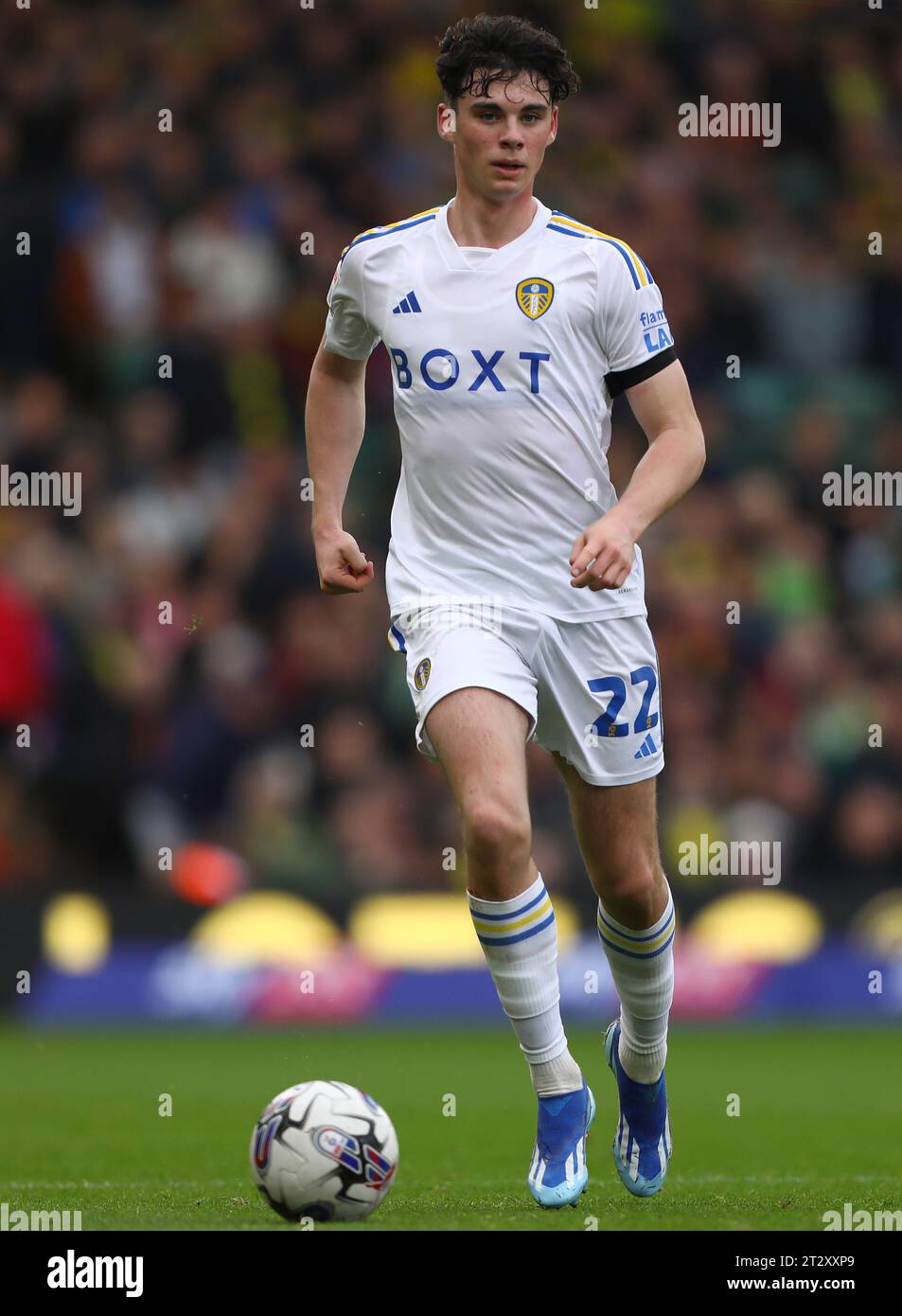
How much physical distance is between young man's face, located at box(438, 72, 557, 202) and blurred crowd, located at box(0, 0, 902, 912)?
22.1ft

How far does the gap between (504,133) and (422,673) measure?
1.34 metres

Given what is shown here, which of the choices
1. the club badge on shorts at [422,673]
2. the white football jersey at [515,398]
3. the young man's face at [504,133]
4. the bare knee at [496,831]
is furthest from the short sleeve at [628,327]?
the bare knee at [496,831]

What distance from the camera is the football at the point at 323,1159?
530 cm

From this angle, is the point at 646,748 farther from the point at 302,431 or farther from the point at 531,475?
the point at 302,431

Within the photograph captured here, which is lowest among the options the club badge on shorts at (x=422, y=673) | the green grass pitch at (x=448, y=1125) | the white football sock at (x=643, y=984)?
the green grass pitch at (x=448, y=1125)

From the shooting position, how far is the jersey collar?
5.84 metres

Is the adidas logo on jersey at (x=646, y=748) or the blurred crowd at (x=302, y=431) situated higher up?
the blurred crowd at (x=302, y=431)

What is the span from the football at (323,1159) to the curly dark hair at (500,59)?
2.51 m

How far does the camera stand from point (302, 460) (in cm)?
1388

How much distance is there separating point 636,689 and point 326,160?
33.0 ft

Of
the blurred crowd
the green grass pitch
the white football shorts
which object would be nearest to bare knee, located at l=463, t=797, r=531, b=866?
the white football shorts

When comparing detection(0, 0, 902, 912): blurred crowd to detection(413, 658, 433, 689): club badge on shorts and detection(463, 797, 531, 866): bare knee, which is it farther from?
detection(463, 797, 531, 866): bare knee

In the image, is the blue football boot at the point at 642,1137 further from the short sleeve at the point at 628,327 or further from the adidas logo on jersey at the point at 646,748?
the short sleeve at the point at 628,327

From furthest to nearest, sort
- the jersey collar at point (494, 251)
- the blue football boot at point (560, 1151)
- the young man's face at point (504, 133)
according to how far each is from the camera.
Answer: the jersey collar at point (494, 251), the young man's face at point (504, 133), the blue football boot at point (560, 1151)
